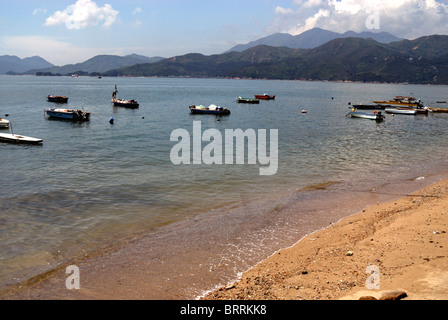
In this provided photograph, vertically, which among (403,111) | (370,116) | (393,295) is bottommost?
(393,295)

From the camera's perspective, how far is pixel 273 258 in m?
13.7

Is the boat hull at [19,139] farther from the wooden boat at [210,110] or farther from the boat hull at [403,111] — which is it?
the boat hull at [403,111]

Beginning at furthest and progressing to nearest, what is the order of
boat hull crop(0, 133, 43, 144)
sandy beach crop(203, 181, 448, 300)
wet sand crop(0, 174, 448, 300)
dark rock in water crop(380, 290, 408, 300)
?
1. boat hull crop(0, 133, 43, 144)
2. wet sand crop(0, 174, 448, 300)
3. sandy beach crop(203, 181, 448, 300)
4. dark rock in water crop(380, 290, 408, 300)

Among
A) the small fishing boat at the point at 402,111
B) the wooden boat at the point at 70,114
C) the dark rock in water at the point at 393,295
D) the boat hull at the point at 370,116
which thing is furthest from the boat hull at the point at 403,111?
the dark rock in water at the point at 393,295

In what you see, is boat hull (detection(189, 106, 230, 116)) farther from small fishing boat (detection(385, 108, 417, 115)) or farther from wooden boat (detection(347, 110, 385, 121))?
small fishing boat (detection(385, 108, 417, 115))

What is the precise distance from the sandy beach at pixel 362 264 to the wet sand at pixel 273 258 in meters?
0.03

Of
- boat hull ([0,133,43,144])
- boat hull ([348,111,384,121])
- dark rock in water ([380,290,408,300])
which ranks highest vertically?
boat hull ([348,111,384,121])

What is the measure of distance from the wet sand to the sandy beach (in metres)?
0.03

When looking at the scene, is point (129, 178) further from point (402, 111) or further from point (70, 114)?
point (402, 111)

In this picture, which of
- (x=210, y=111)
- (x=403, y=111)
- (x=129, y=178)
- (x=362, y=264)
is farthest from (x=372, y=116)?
(x=362, y=264)

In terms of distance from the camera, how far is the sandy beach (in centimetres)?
982

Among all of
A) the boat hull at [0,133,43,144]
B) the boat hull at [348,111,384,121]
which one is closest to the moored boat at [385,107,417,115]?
the boat hull at [348,111,384,121]

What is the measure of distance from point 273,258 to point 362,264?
346 centimetres

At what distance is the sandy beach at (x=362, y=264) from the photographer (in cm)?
982
